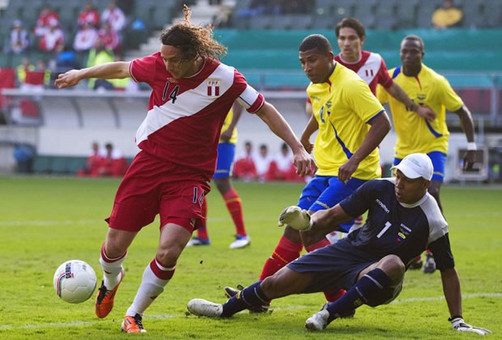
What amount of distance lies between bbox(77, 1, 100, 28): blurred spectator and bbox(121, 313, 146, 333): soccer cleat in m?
25.0

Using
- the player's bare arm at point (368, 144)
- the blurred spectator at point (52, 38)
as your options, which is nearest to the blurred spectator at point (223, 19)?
the blurred spectator at point (52, 38)

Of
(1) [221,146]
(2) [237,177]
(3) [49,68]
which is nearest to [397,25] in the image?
(2) [237,177]

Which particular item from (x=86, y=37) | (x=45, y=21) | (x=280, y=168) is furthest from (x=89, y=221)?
(x=45, y=21)

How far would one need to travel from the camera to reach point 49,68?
30156 mm

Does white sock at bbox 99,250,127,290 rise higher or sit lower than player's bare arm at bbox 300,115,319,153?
lower

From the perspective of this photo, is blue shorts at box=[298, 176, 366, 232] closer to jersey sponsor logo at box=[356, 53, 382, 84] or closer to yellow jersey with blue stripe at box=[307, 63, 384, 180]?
yellow jersey with blue stripe at box=[307, 63, 384, 180]

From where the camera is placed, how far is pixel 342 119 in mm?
7859

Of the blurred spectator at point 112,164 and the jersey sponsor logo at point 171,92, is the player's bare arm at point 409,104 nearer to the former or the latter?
the jersey sponsor logo at point 171,92

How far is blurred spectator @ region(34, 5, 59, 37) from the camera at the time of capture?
31266 mm

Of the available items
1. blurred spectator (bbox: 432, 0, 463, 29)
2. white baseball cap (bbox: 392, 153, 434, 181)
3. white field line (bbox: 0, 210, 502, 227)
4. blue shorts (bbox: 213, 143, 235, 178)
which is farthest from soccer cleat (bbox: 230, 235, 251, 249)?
blurred spectator (bbox: 432, 0, 463, 29)

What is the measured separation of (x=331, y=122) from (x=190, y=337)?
2438 mm

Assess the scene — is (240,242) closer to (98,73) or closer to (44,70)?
(98,73)

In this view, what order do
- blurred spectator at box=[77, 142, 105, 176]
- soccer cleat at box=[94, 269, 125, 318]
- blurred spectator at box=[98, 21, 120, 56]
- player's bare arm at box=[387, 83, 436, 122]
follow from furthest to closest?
blurred spectator at box=[98, 21, 120, 56] < blurred spectator at box=[77, 142, 105, 176] < player's bare arm at box=[387, 83, 436, 122] < soccer cleat at box=[94, 269, 125, 318]

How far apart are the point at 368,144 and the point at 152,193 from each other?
5.83ft
